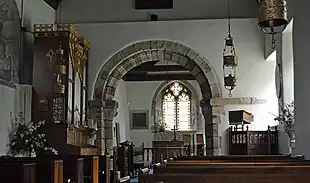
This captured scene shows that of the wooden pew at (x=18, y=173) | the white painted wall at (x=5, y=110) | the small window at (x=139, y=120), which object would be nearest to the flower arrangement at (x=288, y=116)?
the white painted wall at (x=5, y=110)

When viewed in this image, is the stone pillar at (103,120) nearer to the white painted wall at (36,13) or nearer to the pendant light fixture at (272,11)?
the white painted wall at (36,13)

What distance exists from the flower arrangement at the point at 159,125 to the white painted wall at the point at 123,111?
887 mm

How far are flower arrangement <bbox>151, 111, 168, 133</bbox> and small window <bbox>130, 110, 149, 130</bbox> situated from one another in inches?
10.5

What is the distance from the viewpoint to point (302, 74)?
6.43m

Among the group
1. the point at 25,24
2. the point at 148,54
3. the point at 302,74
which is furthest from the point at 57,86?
the point at 302,74

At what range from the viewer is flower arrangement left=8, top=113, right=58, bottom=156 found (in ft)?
28.8

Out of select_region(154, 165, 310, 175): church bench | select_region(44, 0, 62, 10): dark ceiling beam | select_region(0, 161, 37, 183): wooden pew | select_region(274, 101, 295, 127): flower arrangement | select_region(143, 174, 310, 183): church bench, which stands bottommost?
select_region(0, 161, 37, 183): wooden pew

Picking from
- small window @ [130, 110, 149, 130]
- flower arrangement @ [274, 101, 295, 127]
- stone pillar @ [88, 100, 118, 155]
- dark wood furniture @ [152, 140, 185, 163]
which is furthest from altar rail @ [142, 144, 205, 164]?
flower arrangement @ [274, 101, 295, 127]

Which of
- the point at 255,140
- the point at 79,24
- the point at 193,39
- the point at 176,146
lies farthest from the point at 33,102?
the point at 176,146

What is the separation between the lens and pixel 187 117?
57.2 ft

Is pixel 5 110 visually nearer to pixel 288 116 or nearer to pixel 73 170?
pixel 73 170

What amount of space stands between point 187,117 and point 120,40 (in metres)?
6.73

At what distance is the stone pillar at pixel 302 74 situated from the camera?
247 inches

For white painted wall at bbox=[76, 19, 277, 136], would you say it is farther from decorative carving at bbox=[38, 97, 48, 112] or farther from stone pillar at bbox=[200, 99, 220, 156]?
decorative carving at bbox=[38, 97, 48, 112]
